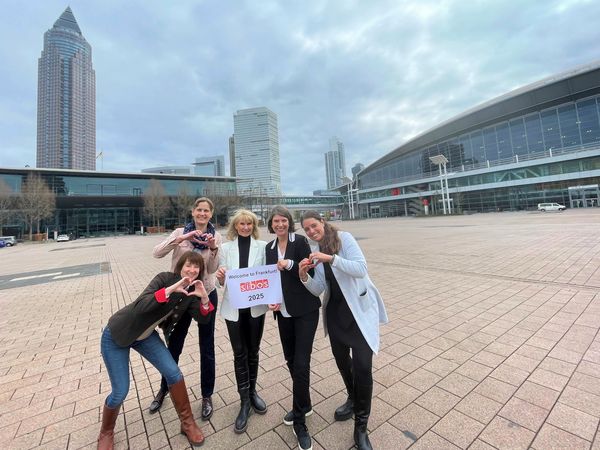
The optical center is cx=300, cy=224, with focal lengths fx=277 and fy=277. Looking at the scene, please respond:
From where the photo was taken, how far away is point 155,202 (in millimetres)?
57875

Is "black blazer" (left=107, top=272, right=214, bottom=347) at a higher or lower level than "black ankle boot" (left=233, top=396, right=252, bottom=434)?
higher

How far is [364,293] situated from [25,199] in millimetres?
64112

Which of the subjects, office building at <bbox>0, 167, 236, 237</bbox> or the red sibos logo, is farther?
office building at <bbox>0, 167, 236, 237</bbox>

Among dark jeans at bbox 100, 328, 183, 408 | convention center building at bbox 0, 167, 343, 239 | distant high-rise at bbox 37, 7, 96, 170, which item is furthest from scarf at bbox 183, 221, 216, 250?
distant high-rise at bbox 37, 7, 96, 170

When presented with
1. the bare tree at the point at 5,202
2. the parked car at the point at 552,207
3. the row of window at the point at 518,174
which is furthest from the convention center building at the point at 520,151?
the bare tree at the point at 5,202

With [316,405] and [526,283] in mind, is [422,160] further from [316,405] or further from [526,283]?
[316,405]

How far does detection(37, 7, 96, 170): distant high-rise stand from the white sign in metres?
135

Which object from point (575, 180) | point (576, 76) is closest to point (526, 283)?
point (575, 180)

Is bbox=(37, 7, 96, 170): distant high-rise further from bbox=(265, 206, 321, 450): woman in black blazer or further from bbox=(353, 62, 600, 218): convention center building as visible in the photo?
bbox=(265, 206, 321, 450): woman in black blazer

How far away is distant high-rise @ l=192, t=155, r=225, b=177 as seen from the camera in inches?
6358

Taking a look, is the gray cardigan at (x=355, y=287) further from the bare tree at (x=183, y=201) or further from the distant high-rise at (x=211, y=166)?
the distant high-rise at (x=211, y=166)

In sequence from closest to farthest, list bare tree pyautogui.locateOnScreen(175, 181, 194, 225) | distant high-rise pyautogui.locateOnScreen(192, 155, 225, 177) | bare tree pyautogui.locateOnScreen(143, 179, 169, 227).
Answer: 1. bare tree pyautogui.locateOnScreen(143, 179, 169, 227)
2. bare tree pyautogui.locateOnScreen(175, 181, 194, 225)
3. distant high-rise pyautogui.locateOnScreen(192, 155, 225, 177)

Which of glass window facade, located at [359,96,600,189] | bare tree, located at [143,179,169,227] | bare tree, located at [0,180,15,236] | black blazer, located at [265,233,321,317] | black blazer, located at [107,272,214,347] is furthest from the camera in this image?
bare tree, located at [143,179,169,227]

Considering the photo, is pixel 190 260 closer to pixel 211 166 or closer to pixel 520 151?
pixel 520 151
